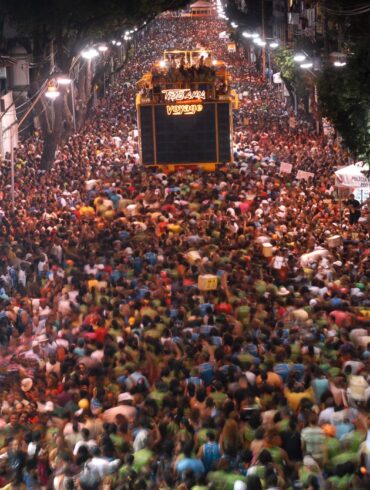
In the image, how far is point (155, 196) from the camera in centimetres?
2612

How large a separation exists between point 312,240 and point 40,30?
1687cm

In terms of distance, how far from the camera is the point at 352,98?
24.1 meters

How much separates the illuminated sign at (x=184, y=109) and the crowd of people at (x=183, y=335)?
11.8 feet

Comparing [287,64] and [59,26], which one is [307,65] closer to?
[287,64]

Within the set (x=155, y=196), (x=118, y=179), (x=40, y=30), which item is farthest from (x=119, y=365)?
(x=40, y=30)

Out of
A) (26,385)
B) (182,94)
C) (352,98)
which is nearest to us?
(26,385)

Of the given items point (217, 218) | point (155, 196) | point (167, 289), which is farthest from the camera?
point (155, 196)

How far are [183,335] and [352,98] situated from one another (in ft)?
36.2

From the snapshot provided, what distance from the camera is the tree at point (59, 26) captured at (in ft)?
110

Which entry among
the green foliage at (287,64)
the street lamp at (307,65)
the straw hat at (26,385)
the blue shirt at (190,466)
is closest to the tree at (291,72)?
the green foliage at (287,64)

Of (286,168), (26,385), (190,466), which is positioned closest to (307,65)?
(286,168)

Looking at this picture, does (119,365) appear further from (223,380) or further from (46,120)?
(46,120)

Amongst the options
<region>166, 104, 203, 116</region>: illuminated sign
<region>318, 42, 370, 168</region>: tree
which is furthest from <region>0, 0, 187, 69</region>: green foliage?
<region>318, 42, 370, 168</region>: tree

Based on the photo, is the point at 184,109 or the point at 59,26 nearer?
the point at 184,109
